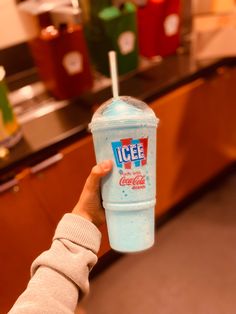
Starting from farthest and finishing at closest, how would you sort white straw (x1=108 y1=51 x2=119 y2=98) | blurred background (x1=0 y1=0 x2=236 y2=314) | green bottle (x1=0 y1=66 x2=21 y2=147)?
blurred background (x1=0 y1=0 x2=236 y2=314) < green bottle (x1=0 y1=66 x2=21 y2=147) < white straw (x1=108 y1=51 x2=119 y2=98)

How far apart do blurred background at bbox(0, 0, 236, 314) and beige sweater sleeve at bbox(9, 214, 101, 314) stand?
1.18 feet

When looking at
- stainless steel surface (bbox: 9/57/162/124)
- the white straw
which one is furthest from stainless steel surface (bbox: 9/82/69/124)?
the white straw

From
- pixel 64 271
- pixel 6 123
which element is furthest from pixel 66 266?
pixel 6 123

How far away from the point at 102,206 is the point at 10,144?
0.47 m

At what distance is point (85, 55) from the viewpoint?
3.80ft

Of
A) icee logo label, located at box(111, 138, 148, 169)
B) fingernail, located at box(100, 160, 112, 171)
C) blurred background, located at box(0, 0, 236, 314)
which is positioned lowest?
blurred background, located at box(0, 0, 236, 314)

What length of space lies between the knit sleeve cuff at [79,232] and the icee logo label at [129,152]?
12 cm

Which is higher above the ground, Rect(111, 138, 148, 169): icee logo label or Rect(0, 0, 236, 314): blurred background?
Rect(111, 138, 148, 169): icee logo label

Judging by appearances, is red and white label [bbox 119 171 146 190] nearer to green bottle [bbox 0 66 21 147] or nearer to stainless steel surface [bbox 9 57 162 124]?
green bottle [bbox 0 66 21 147]

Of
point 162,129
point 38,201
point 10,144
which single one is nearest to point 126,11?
point 162,129

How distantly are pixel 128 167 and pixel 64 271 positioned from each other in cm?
19

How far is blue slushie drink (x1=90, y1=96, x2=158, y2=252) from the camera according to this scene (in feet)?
1.79

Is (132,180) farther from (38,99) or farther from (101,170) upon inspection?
(38,99)

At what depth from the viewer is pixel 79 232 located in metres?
0.56
